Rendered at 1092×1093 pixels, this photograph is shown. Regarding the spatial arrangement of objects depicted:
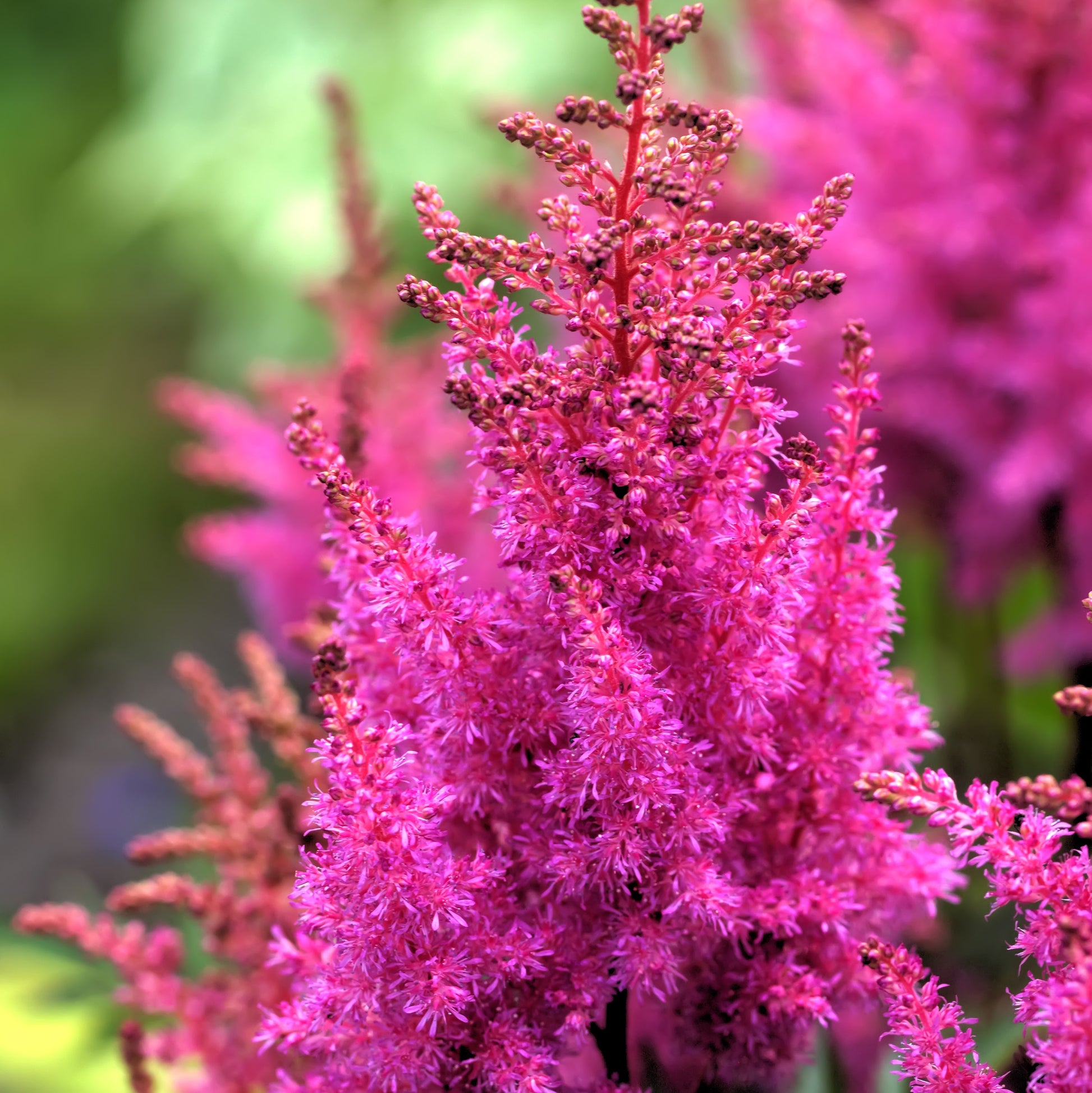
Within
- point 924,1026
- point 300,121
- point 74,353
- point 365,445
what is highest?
point 74,353

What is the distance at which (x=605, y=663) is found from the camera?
339mm

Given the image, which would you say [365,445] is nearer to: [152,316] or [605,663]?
[605,663]

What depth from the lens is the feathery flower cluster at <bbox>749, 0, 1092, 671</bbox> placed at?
0.79 metres

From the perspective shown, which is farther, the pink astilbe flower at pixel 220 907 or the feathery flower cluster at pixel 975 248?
the feathery flower cluster at pixel 975 248

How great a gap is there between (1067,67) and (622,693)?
2.08 ft

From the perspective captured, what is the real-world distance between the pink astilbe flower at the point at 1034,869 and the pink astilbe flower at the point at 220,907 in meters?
0.26

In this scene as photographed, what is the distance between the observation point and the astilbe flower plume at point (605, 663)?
0.35m

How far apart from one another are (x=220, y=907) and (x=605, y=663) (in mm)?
273

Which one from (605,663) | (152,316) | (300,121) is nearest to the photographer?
(605,663)

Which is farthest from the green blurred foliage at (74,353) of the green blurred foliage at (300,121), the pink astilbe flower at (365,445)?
the pink astilbe flower at (365,445)

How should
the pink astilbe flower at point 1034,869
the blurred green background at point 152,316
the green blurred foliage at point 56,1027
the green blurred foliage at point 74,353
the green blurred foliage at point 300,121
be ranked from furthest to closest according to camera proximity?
the green blurred foliage at point 74,353 < the green blurred foliage at point 300,121 < the blurred green background at point 152,316 < the green blurred foliage at point 56,1027 < the pink astilbe flower at point 1034,869

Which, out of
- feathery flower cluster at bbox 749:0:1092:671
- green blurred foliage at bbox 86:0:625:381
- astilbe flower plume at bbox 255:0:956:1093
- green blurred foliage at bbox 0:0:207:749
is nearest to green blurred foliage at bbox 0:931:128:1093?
astilbe flower plume at bbox 255:0:956:1093

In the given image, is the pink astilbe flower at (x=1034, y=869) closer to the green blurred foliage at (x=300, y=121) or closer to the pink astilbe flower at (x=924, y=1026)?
the pink astilbe flower at (x=924, y=1026)

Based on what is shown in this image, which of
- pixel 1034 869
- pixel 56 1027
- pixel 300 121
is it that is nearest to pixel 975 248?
pixel 1034 869
